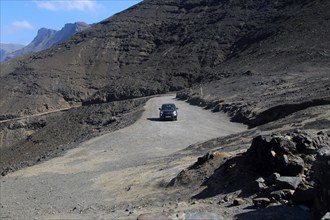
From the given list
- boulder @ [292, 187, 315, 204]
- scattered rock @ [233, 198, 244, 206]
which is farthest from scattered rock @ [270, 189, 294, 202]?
scattered rock @ [233, 198, 244, 206]

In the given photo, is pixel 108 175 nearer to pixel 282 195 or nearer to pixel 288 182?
pixel 288 182

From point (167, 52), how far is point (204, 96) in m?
36.2

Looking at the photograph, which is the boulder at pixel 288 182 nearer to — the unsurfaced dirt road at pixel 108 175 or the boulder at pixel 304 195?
the boulder at pixel 304 195

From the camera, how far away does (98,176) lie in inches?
738

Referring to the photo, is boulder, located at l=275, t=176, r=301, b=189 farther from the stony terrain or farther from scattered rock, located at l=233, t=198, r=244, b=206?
scattered rock, located at l=233, t=198, r=244, b=206

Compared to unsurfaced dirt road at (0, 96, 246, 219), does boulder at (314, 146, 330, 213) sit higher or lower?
higher

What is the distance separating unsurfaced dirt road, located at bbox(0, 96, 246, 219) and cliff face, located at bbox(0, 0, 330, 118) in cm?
2436

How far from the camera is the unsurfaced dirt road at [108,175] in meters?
13.7

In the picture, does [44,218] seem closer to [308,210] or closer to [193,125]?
[308,210]

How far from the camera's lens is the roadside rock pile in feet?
25.7

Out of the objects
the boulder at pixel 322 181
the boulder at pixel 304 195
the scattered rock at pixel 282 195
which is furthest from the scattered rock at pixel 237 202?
the boulder at pixel 322 181

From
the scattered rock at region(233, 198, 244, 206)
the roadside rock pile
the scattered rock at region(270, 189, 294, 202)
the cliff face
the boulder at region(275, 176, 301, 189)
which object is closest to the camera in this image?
the roadside rock pile

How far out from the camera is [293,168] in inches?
401

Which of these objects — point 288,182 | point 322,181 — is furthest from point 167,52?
point 322,181
